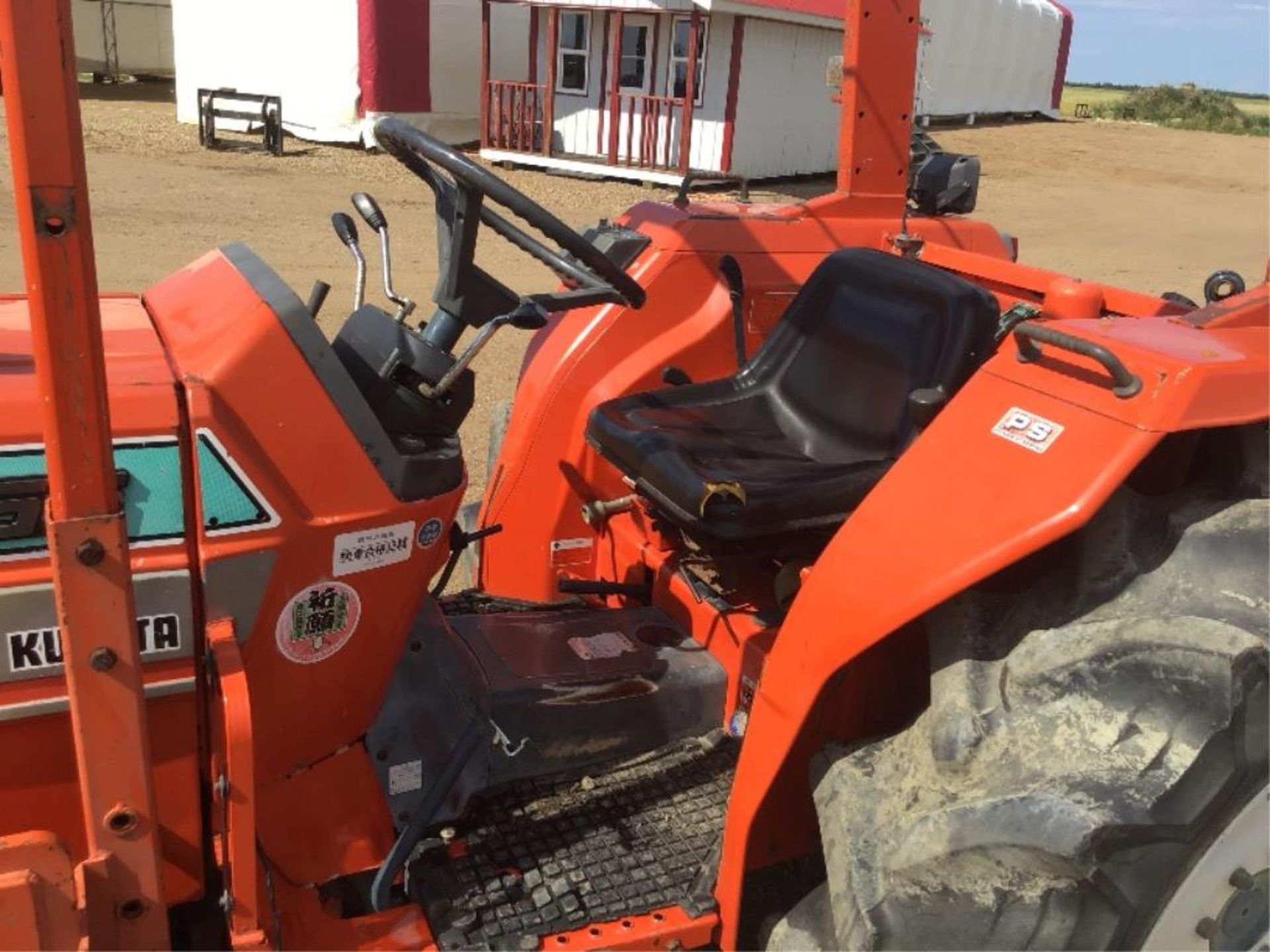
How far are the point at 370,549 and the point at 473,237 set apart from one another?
54 cm

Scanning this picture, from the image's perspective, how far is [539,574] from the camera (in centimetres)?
298

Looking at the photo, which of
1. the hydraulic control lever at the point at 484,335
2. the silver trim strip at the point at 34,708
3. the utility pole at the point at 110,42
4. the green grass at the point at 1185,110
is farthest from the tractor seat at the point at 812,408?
the green grass at the point at 1185,110

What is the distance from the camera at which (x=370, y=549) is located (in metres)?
1.79

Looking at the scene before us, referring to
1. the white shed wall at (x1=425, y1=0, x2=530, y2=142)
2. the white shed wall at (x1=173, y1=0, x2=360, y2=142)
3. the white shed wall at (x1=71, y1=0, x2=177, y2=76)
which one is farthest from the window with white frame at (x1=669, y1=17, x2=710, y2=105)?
the white shed wall at (x1=71, y1=0, x2=177, y2=76)

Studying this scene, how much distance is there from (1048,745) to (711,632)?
3.49ft

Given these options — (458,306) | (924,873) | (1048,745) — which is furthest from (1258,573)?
(458,306)

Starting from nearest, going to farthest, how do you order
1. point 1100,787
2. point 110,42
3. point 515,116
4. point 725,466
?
point 1100,787 → point 725,466 → point 515,116 → point 110,42

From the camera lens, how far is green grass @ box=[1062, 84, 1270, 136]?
32.3m

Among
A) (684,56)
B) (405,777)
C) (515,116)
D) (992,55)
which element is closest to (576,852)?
(405,777)

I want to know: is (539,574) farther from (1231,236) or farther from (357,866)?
(1231,236)

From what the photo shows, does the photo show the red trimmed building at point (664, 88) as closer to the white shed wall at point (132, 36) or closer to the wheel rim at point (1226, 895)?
the white shed wall at point (132, 36)

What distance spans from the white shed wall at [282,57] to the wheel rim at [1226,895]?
615 inches

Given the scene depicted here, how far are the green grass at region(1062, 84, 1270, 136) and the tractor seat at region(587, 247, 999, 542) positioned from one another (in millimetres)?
32771

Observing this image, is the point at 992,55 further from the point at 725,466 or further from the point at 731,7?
the point at 725,466
